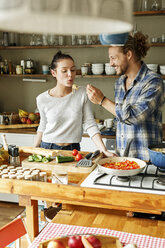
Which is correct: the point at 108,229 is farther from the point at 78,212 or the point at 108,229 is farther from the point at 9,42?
the point at 9,42

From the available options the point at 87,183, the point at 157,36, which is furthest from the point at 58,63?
the point at 157,36

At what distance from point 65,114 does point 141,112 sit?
71 centimetres

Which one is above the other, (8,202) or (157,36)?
(157,36)

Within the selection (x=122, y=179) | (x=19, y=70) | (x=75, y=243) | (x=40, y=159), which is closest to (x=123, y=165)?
(x=122, y=179)

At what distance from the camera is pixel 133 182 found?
1771 millimetres

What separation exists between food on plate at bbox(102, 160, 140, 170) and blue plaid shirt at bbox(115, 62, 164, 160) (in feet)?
0.74

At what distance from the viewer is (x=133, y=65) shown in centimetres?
237

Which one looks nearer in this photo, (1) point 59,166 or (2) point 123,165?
(2) point 123,165

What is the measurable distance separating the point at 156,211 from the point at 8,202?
2.51 metres

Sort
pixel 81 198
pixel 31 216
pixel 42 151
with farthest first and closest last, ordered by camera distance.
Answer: pixel 42 151
pixel 31 216
pixel 81 198

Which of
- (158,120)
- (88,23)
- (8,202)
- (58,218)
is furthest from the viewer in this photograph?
(8,202)

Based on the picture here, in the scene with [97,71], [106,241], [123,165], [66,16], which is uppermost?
[66,16]

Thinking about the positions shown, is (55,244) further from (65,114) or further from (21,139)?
(21,139)

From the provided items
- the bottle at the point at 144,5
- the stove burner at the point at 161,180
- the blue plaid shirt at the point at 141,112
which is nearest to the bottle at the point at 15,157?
the blue plaid shirt at the point at 141,112
